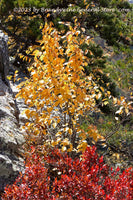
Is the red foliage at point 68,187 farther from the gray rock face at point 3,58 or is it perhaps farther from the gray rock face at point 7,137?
the gray rock face at point 3,58

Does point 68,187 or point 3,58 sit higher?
point 3,58

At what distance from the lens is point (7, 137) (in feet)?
8.73

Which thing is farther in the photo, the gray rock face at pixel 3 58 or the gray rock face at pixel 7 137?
the gray rock face at pixel 3 58

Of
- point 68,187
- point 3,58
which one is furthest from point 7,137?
point 3,58

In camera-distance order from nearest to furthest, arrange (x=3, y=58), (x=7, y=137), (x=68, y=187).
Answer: (x=68, y=187)
(x=7, y=137)
(x=3, y=58)

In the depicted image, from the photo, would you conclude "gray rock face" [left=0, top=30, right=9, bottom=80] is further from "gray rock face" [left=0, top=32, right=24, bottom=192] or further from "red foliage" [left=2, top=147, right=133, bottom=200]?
"red foliage" [left=2, top=147, right=133, bottom=200]

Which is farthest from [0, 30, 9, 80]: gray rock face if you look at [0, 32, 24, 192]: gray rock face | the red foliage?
the red foliage

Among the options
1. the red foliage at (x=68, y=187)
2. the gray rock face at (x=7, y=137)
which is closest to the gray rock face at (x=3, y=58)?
the gray rock face at (x=7, y=137)

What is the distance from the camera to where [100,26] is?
5.28m

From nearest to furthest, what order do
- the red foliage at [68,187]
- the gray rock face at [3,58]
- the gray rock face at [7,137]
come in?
the red foliage at [68,187], the gray rock face at [7,137], the gray rock face at [3,58]

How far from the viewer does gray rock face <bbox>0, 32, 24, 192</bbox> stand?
2383mm

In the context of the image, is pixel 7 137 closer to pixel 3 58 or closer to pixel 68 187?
pixel 68 187

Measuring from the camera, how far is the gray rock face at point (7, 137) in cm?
238

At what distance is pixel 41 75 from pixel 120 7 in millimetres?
4638
